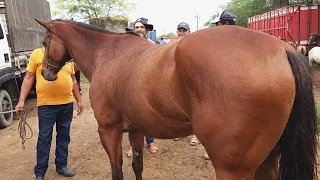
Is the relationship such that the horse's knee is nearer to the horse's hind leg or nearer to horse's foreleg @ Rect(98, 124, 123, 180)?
the horse's hind leg

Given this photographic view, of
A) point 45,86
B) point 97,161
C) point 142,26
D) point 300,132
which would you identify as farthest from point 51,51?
point 300,132

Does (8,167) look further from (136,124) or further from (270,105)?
(270,105)

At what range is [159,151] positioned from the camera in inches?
173

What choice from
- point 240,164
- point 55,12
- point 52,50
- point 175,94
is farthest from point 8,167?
point 55,12

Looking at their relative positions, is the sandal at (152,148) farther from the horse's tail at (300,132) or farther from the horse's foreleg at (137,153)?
the horse's tail at (300,132)

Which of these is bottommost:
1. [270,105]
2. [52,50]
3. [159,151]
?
[159,151]

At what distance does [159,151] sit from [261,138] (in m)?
2.90

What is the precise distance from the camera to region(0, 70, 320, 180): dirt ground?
366cm

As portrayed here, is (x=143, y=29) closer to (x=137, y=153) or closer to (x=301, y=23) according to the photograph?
(x=137, y=153)

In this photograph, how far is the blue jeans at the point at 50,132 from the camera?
3.37 m

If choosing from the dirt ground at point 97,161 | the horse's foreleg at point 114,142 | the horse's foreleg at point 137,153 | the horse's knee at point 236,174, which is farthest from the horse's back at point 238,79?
the dirt ground at point 97,161

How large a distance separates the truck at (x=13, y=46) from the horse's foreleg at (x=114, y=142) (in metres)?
3.76

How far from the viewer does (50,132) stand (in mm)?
3443

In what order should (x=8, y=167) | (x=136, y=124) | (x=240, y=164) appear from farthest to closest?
(x=8, y=167) < (x=136, y=124) < (x=240, y=164)
